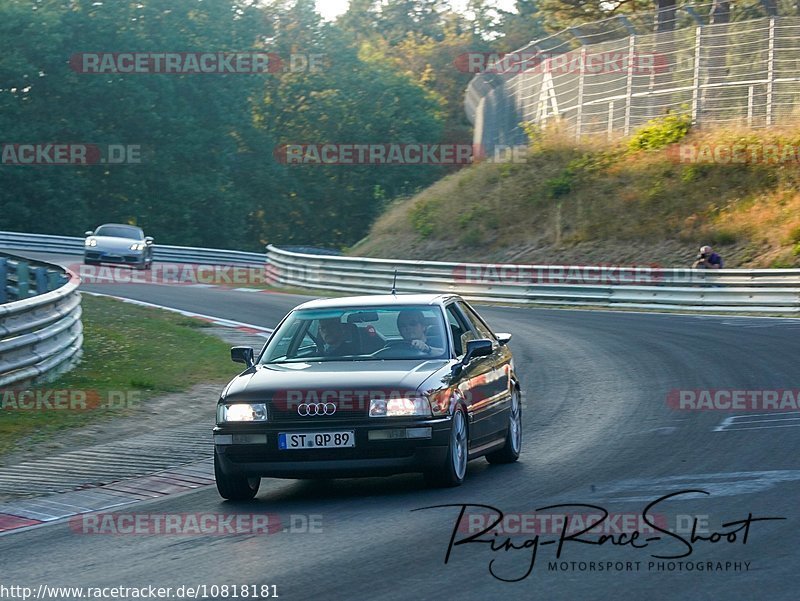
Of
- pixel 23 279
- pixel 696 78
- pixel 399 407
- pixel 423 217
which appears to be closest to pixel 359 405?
pixel 399 407

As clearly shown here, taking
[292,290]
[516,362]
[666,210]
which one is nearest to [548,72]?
[666,210]

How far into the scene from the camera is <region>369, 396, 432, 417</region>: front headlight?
29.2 feet

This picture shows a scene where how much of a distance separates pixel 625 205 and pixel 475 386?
1131 inches

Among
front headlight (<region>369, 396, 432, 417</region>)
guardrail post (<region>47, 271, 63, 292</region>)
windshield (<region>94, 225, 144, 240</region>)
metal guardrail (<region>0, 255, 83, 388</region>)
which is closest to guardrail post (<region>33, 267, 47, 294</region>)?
guardrail post (<region>47, 271, 63, 292</region>)

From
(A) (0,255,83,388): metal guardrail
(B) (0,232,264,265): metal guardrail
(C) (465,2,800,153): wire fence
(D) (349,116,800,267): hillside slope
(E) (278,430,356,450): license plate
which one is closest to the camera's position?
(E) (278,430,356,450): license plate

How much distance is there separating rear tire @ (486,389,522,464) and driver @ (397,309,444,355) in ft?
3.54

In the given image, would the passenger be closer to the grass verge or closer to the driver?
the driver

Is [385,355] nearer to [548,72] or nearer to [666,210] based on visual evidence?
[666,210]

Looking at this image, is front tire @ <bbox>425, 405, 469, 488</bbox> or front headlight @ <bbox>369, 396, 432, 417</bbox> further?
front tire @ <bbox>425, 405, 469, 488</bbox>

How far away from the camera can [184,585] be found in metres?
6.51

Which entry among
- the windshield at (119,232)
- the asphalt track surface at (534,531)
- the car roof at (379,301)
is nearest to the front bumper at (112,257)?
the windshield at (119,232)

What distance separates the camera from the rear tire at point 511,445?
34.7 ft

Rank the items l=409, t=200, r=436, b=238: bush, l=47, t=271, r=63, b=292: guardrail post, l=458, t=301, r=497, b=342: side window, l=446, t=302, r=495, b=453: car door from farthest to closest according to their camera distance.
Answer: l=409, t=200, r=436, b=238: bush → l=47, t=271, r=63, b=292: guardrail post → l=458, t=301, r=497, b=342: side window → l=446, t=302, r=495, b=453: car door

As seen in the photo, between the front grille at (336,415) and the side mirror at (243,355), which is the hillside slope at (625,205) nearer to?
the side mirror at (243,355)
